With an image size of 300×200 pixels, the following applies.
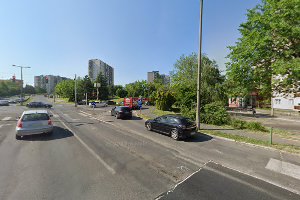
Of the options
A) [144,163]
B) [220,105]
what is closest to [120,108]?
[220,105]

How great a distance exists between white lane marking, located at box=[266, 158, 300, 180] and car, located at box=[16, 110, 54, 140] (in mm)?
11149

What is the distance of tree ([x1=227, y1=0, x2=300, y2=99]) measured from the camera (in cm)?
927

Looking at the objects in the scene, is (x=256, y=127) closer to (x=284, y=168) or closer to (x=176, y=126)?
(x=176, y=126)

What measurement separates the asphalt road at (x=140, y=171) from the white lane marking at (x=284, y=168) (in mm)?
32

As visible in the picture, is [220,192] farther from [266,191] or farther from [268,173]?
[268,173]

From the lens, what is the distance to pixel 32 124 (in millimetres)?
9078

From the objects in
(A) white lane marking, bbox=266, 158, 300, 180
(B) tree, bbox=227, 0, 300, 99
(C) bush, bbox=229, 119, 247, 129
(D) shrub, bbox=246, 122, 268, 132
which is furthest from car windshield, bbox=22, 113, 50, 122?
(D) shrub, bbox=246, 122, 268, 132

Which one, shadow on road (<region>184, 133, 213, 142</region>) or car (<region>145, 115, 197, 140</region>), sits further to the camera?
shadow on road (<region>184, 133, 213, 142</region>)

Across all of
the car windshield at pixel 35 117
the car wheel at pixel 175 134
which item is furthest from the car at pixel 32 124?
the car wheel at pixel 175 134

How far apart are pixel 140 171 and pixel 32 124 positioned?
24.1 feet

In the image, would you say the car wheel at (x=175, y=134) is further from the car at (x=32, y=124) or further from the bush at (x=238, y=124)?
the car at (x=32, y=124)

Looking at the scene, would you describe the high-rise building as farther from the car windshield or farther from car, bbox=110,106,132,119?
the car windshield

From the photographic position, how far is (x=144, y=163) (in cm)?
618

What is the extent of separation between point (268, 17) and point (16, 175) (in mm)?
15009
